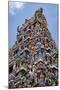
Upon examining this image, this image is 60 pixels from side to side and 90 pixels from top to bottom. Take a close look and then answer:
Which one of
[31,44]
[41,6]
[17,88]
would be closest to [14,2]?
[41,6]

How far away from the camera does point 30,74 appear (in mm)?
1601

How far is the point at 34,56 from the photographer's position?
1.62 meters

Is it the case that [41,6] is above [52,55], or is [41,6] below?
above

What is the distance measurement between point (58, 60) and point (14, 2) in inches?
21.3

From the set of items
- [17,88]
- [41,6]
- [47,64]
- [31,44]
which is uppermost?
[41,6]

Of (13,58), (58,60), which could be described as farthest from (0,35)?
(58,60)

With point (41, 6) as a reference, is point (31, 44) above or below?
below

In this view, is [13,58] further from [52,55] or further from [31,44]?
[52,55]

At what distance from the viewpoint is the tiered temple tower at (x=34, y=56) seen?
1581mm

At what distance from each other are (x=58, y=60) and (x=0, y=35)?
0.48 m

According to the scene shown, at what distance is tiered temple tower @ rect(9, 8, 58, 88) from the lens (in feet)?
5.19

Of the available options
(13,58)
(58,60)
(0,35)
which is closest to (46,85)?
(58,60)

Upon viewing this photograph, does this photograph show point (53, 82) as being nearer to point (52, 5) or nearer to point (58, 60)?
point (58, 60)

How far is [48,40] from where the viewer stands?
5.41ft
